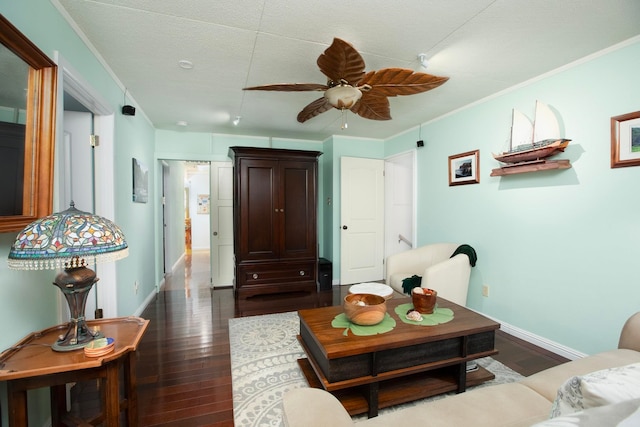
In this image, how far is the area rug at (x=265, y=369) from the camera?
1673mm

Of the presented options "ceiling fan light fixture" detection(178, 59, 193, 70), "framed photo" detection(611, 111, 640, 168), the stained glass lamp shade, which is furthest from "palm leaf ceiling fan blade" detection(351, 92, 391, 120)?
the stained glass lamp shade

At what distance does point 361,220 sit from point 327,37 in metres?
3.03

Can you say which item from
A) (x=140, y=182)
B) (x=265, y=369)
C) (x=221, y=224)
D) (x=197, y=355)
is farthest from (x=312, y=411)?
(x=221, y=224)

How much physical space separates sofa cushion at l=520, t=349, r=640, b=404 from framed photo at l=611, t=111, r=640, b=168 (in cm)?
137

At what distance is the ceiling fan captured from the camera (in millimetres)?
1547

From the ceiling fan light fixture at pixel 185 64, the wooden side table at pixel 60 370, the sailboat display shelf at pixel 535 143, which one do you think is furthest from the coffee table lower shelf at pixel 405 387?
the ceiling fan light fixture at pixel 185 64

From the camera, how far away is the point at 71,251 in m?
1.11

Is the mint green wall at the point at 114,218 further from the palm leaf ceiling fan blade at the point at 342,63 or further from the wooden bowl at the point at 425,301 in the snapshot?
the wooden bowl at the point at 425,301

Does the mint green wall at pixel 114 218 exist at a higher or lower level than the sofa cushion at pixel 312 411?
higher

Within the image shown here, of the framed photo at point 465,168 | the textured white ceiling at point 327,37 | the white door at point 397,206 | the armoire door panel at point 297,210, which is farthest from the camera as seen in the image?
the white door at point 397,206

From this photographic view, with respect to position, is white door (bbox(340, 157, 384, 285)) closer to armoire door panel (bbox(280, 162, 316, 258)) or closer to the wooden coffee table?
armoire door panel (bbox(280, 162, 316, 258))

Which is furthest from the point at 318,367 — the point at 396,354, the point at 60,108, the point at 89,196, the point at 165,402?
the point at 89,196

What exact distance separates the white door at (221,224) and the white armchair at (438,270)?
2612 mm

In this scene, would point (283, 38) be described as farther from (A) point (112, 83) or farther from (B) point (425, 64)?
(A) point (112, 83)
